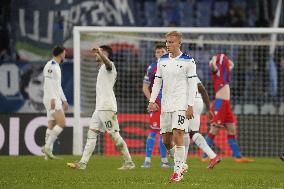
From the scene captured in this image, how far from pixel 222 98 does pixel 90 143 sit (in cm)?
469

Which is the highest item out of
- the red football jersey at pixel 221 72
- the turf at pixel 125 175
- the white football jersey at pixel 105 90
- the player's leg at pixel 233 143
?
the red football jersey at pixel 221 72

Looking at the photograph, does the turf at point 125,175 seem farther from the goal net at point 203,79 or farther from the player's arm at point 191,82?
the goal net at point 203,79

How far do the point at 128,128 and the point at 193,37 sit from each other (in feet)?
11.3

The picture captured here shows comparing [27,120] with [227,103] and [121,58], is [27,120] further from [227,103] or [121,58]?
[227,103]

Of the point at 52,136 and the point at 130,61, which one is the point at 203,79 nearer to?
the point at 130,61

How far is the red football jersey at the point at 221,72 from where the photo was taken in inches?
730

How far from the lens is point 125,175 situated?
46.1 ft

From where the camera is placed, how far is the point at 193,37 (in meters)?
23.3

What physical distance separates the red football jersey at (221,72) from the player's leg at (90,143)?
4.15 m

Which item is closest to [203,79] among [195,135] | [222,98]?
[222,98]

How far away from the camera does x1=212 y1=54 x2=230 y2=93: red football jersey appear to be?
18.5 m

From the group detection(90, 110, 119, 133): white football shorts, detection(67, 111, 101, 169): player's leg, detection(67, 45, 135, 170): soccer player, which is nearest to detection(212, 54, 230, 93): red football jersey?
detection(67, 45, 135, 170): soccer player

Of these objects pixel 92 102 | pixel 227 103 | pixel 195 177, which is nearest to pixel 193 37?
pixel 92 102

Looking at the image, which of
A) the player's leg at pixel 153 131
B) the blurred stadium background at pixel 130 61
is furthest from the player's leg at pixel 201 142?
the blurred stadium background at pixel 130 61
